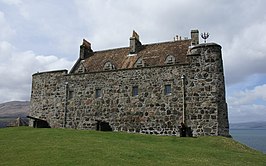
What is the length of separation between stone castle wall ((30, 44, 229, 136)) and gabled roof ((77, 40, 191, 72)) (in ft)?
5.72

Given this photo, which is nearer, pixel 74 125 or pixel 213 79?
pixel 213 79

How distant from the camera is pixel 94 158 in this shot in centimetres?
1354

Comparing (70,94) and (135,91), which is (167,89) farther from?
(70,94)

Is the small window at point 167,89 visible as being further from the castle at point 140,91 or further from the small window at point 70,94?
the small window at point 70,94

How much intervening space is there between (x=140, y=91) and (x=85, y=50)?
1260 cm

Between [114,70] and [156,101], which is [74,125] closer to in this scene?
[114,70]

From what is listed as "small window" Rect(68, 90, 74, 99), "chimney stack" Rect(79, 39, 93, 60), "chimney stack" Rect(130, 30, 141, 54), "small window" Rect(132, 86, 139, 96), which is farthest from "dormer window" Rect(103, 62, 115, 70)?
"chimney stack" Rect(79, 39, 93, 60)

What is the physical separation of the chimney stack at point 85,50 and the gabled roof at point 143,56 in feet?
2.29

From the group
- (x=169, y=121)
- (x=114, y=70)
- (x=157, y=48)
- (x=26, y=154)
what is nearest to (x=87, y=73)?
(x=114, y=70)

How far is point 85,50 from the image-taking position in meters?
37.5

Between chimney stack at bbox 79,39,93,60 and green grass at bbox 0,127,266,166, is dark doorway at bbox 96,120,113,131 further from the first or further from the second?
chimney stack at bbox 79,39,93,60

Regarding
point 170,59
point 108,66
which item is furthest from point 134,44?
point 170,59

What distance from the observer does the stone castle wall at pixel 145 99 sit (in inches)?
1011

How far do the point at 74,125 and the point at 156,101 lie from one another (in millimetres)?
10552
